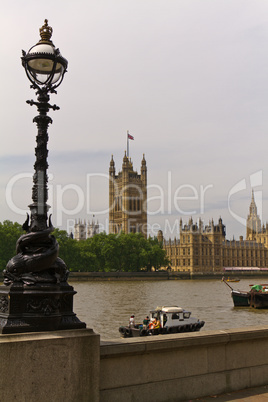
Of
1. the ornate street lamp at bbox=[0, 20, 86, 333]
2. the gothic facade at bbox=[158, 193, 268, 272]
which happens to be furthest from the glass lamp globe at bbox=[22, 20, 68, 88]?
the gothic facade at bbox=[158, 193, 268, 272]

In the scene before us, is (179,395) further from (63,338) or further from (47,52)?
(47,52)

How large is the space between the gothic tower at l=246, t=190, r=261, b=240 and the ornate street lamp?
172 m

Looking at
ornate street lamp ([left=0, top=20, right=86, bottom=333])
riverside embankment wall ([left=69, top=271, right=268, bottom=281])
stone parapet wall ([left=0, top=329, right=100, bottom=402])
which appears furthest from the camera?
riverside embankment wall ([left=69, top=271, right=268, bottom=281])

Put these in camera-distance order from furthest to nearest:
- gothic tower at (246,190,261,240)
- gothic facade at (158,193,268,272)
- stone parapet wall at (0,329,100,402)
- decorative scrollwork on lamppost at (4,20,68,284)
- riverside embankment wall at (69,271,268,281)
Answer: gothic tower at (246,190,261,240), gothic facade at (158,193,268,272), riverside embankment wall at (69,271,268,281), decorative scrollwork on lamppost at (4,20,68,284), stone parapet wall at (0,329,100,402)

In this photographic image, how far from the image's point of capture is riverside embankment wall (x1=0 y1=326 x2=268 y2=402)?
16.3 feet

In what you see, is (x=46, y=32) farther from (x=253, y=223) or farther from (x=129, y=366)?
(x=253, y=223)

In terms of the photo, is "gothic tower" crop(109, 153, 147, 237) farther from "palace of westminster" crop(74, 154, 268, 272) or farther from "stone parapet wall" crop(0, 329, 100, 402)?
"stone parapet wall" crop(0, 329, 100, 402)

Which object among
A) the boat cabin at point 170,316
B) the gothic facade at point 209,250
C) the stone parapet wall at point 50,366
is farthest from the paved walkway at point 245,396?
the gothic facade at point 209,250

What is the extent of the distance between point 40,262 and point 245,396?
3239 mm

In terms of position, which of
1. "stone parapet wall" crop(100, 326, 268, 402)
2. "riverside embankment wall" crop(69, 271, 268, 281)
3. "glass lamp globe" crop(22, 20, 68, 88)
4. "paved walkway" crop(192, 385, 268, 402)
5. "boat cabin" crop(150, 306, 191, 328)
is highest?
"glass lamp globe" crop(22, 20, 68, 88)

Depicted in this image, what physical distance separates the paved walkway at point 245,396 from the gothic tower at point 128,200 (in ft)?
461

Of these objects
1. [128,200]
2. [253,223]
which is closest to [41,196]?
[128,200]

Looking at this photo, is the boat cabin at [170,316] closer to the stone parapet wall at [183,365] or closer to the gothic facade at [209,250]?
the stone parapet wall at [183,365]

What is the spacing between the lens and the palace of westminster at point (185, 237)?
5423 inches
